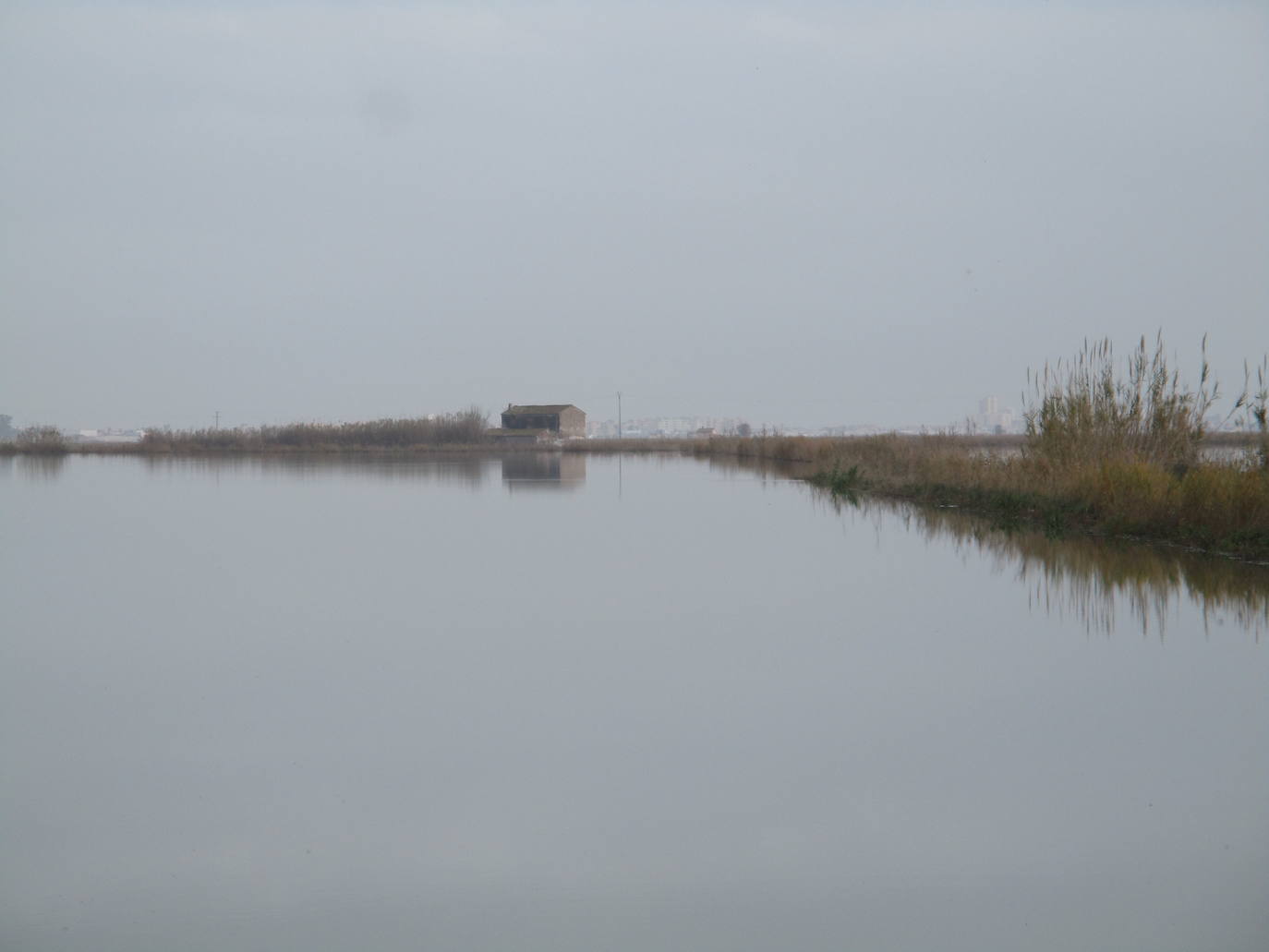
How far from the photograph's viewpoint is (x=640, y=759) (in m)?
3.87

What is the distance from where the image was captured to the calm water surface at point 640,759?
2.75 metres

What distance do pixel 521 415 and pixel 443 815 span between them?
67.9m

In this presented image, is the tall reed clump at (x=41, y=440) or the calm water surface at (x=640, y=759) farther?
the tall reed clump at (x=41, y=440)

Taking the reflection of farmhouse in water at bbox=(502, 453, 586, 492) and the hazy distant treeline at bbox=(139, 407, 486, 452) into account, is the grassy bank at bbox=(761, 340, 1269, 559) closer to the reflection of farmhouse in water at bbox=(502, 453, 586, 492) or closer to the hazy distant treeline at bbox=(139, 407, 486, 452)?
the reflection of farmhouse in water at bbox=(502, 453, 586, 492)

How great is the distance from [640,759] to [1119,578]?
515 centimetres

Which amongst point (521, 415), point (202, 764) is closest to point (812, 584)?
point (202, 764)

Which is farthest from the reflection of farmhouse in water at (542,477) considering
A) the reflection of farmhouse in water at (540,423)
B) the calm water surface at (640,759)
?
the reflection of farmhouse in water at (540,423)

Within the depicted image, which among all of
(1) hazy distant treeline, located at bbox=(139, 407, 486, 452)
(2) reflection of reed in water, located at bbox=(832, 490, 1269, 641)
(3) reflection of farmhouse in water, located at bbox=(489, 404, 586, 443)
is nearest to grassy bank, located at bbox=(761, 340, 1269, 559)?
(2) reflection of reed in water, located at bbox=(832, 490, 1269, 641)

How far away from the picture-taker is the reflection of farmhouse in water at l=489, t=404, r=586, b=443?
65625 millimetres

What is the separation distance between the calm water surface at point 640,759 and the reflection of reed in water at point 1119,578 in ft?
0.19

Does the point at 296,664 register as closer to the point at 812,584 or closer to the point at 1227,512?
the point at 812,584

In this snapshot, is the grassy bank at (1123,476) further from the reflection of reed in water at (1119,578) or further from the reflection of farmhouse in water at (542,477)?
the reflection of farmhouse in water at (542,477)

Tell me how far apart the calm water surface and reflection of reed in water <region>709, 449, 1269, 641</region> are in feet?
0.19

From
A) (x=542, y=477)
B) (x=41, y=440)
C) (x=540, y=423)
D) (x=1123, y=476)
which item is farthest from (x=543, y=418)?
(x=1123, y=476)
